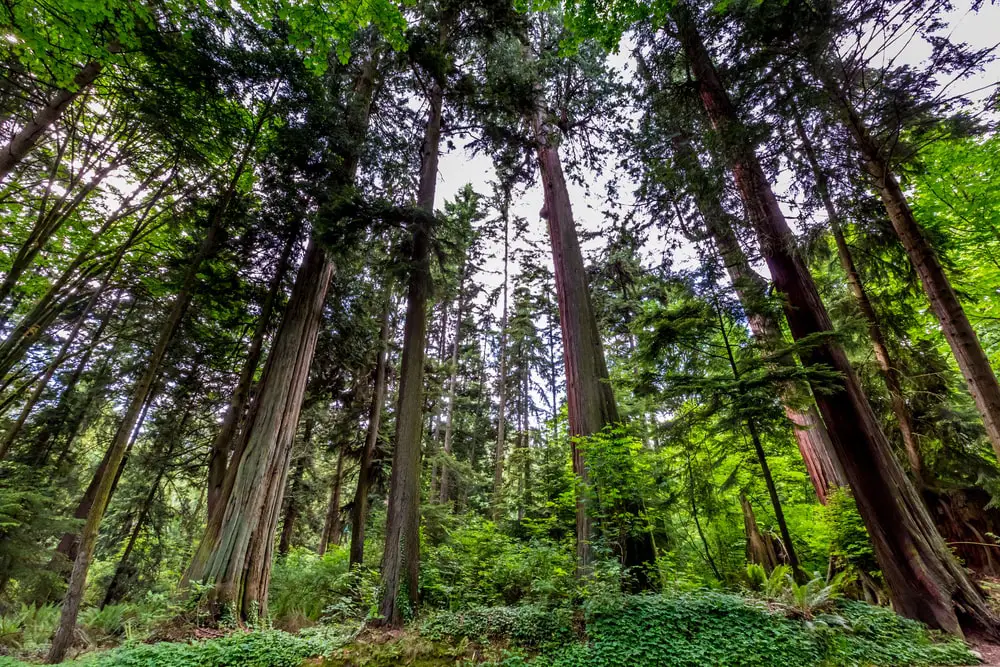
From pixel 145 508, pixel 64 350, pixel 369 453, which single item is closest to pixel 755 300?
pixel 369 453

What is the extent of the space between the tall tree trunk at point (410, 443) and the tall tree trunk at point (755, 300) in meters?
4.79

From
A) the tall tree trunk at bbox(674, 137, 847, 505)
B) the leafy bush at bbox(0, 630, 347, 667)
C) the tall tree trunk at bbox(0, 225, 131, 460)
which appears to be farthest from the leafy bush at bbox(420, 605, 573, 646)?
the tall tree trunk at bbox(0, 225, 131, 460)

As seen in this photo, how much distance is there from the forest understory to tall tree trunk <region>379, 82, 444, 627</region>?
49 mm

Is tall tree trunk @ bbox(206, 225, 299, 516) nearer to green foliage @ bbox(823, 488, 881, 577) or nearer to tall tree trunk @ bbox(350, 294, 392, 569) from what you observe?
tall tree trunk @ bbox(350, 294, 392, 569)

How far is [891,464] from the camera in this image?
4.79 metres

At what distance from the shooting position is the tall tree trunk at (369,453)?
890 cm

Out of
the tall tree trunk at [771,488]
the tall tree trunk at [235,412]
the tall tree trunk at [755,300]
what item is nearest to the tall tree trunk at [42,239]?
the tall tree trunk at [235,412]

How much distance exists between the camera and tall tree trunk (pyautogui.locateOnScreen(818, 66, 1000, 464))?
3.99 meters

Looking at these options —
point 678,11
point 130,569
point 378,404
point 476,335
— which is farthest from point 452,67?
point 130,569

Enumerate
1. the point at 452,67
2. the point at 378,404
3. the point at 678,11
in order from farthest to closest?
the point at 378,404
the point at 452,67
the point at 678,11

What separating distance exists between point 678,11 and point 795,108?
8.93ft

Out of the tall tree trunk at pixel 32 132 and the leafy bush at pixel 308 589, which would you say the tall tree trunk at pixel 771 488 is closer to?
the leafy bush at pixel 308 589

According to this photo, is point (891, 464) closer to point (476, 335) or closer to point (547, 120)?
point (547, 120)

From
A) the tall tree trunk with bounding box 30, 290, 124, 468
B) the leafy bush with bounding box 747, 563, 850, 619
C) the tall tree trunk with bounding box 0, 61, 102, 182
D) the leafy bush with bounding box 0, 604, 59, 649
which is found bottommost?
the leafy bush with bounding box 0, 604, 59, 649
